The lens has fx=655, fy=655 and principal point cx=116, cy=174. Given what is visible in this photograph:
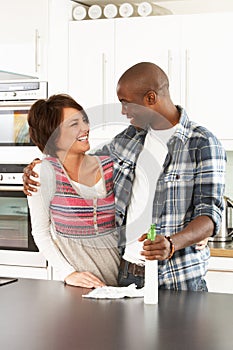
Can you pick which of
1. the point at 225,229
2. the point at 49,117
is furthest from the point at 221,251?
the point at 49,117

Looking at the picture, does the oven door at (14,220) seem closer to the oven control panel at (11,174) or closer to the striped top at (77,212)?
the oven control panel at (11,174)

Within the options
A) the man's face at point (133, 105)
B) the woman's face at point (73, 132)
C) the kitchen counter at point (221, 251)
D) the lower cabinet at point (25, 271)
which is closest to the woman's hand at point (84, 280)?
the woman's face at point (73, 132)

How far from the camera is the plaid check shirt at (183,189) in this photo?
2084 millimetres

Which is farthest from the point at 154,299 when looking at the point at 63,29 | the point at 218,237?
the point at 63,29

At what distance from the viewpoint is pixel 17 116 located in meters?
3.80

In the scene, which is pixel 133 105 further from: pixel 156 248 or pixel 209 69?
pixel 209 69

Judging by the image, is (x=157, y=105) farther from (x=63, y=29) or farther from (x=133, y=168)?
(x=63, y=29)

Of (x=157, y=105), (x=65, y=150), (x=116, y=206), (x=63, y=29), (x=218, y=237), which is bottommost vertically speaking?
(x=218, y=237)

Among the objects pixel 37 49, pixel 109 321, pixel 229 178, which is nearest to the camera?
pixel 109 321

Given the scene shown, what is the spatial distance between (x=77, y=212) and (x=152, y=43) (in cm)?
181

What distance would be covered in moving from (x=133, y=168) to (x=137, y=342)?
2.61 ft

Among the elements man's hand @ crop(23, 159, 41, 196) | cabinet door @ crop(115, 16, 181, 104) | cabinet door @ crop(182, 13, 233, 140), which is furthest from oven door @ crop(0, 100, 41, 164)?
man's hand @ crop(23, 159, 41, 196)

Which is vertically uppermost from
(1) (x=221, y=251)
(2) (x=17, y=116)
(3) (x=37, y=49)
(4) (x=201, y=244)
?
(3) (x=37, y=49)

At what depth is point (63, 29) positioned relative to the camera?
12.4 ft
